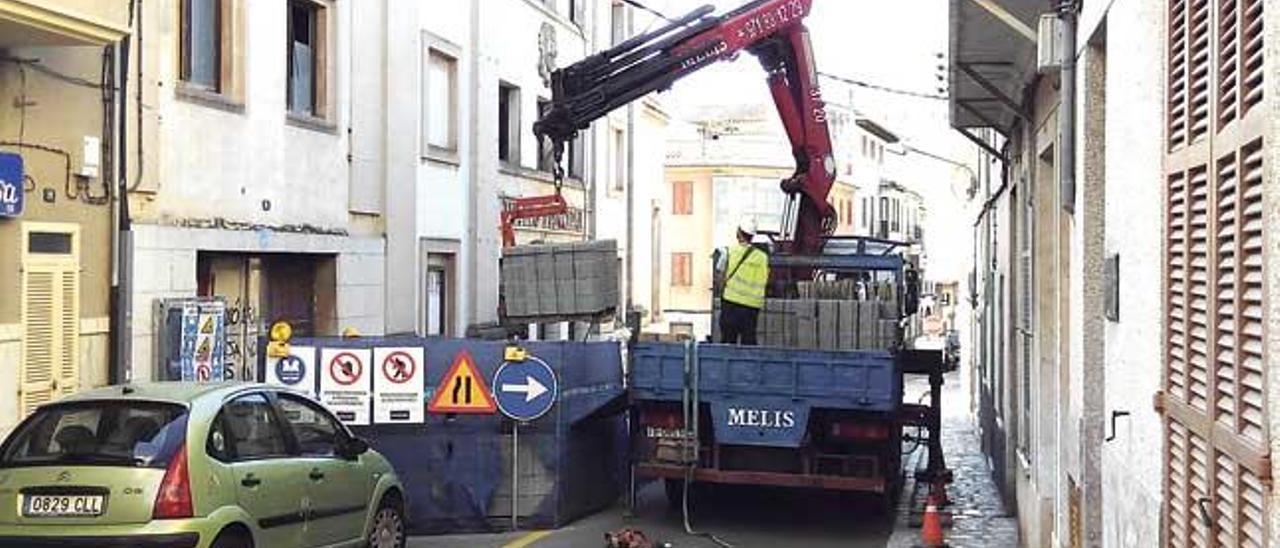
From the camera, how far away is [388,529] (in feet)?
35.1

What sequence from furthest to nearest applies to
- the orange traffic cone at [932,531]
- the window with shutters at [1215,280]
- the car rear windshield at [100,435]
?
the orange traffic cone at [932,531] → the car rear windshield at [100,435] → the window with shutters at [1215,280]

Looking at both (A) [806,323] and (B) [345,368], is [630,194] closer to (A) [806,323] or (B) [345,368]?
(A) [806,323]

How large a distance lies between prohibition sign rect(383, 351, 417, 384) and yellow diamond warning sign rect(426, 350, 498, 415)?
0.28m

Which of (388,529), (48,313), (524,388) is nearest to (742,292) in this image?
(524,388)

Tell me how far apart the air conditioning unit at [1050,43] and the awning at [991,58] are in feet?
2.62

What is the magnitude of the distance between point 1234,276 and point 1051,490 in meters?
6.48

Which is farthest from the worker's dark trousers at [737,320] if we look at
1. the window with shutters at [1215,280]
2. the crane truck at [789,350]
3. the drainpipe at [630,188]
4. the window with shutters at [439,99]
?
the drainpipe at [630,188]

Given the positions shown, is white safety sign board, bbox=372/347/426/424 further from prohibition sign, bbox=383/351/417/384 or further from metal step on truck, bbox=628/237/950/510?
metal step on truck, bbox=628/237/950/510

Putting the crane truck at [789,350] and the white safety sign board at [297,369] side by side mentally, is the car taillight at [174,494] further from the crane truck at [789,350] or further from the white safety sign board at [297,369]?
the crane truck at [789,350]

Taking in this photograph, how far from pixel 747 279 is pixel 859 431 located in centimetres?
202

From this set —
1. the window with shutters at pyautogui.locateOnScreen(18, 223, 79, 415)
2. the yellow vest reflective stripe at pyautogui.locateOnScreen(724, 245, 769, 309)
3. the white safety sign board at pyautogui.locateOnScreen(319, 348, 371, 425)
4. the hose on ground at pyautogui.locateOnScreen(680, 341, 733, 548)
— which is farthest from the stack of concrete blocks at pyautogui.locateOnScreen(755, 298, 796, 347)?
the window with shutters at pyautogui.locateOnScreen(18, 223, 79, 415)

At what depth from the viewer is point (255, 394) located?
9398 mm

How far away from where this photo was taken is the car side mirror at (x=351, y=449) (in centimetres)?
1013

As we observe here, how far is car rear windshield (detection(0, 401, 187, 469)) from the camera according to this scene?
8422mm
